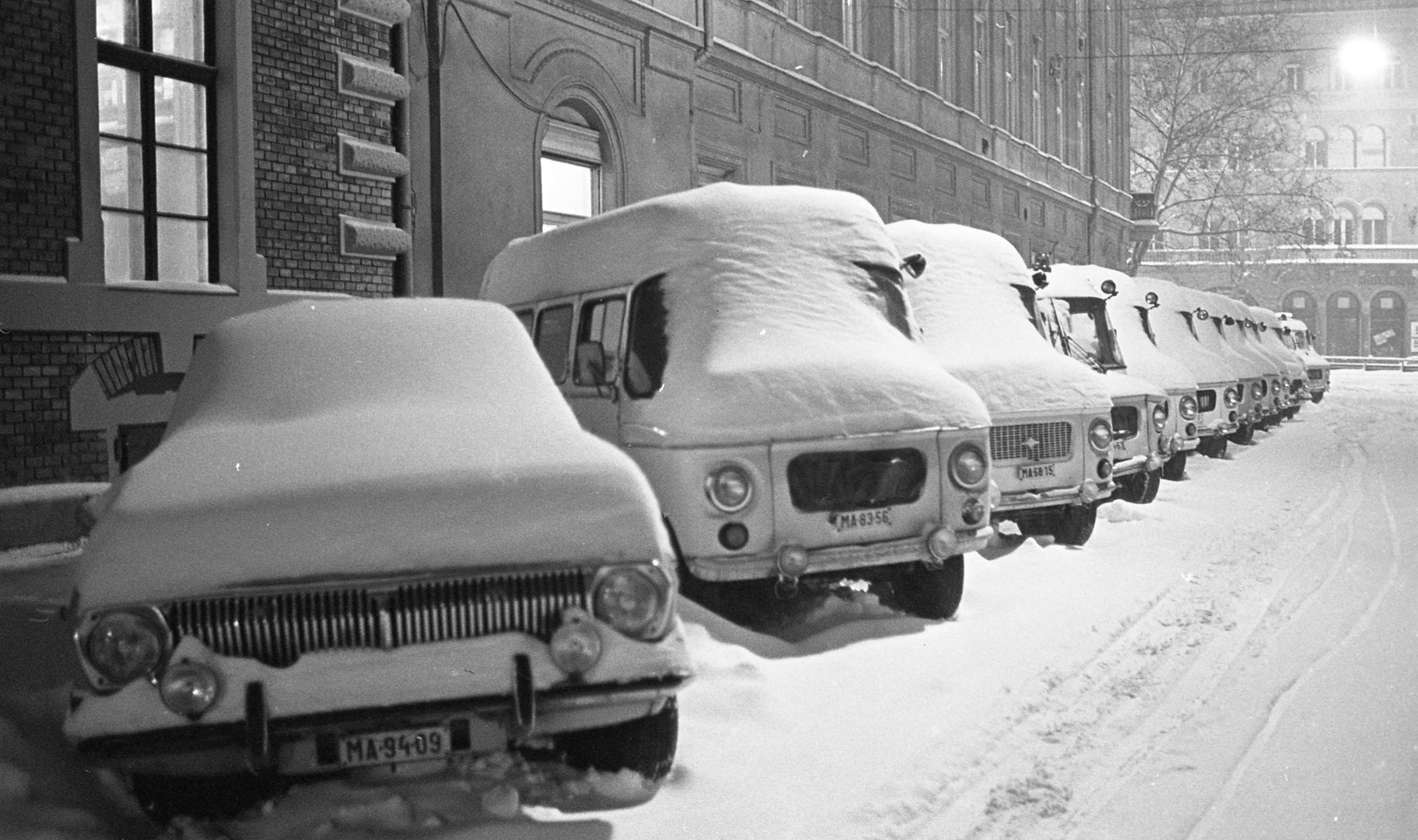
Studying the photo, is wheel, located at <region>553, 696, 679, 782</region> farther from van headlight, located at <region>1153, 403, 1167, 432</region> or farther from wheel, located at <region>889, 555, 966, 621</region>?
van headlight, located at <region>1153, 403, 1167, 432</region>

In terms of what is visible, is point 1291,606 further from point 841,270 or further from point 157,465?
point 157,465

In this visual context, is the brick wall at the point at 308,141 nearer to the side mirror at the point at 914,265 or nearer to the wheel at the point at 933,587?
the side mirror at the point at 914,265

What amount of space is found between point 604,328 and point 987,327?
11.9 feet

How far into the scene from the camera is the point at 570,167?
53.3ft

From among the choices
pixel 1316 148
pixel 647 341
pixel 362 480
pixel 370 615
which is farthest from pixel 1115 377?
pixel 1316 148

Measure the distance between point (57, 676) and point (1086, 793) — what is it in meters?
4.13

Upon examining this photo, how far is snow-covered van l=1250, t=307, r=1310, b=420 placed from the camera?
2484 cm

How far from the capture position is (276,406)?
485cm

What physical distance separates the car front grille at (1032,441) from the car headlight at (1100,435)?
7.7 inches

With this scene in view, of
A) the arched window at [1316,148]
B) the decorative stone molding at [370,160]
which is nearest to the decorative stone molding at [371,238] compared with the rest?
the decorative stone molding at [370,160]

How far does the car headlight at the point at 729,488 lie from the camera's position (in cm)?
642

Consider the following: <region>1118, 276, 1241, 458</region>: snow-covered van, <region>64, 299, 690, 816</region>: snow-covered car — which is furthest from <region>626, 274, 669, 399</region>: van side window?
<region>1118, 276, 1241, 458</region>: snow-covered van

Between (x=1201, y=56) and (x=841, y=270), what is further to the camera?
(x=1201, y=56)

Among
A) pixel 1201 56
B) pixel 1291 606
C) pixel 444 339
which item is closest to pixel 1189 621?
pixel 1291 606
